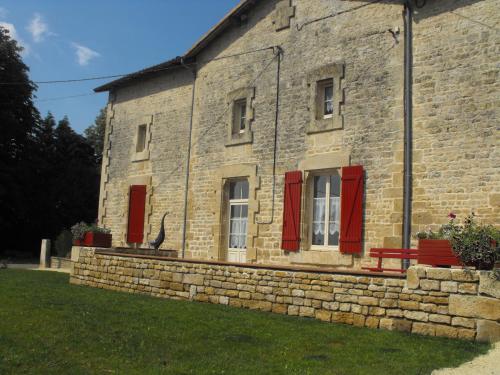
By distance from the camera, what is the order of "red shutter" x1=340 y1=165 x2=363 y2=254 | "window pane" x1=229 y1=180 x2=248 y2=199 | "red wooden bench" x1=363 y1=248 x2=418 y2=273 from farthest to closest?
"window pane" x1=229 y1=180 x2=248 y2=199, "red shutter" x1=340 y1=165 x2=363 y2=254, "red wooden bench" x1=363 y1=248 x2=418 y2=273

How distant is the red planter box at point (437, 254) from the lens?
6.67m

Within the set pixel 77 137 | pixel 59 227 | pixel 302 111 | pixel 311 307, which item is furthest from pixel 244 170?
pixel 77 137

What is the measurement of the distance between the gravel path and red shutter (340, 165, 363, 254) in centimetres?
450

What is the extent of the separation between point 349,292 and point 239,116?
682 cm

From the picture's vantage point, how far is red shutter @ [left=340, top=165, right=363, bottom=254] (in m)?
10.1

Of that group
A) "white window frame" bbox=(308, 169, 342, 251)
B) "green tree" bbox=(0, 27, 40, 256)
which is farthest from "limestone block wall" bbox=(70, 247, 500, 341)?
"green tree" bbox=(0, 27, 40, 256)

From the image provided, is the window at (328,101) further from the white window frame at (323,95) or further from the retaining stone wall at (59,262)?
the retaining stone wall at (59,262)

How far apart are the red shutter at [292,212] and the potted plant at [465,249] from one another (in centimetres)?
425

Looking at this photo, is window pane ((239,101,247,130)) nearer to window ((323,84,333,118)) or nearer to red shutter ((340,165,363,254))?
window ((323,84,333,118))

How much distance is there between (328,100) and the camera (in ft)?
37.0

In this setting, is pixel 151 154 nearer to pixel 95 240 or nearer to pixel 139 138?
pixel 139 138

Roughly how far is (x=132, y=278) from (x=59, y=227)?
15681 mm

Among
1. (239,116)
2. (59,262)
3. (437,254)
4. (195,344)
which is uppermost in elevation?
(239,116)

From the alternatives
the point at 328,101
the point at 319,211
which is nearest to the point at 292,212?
the point at 319,211
